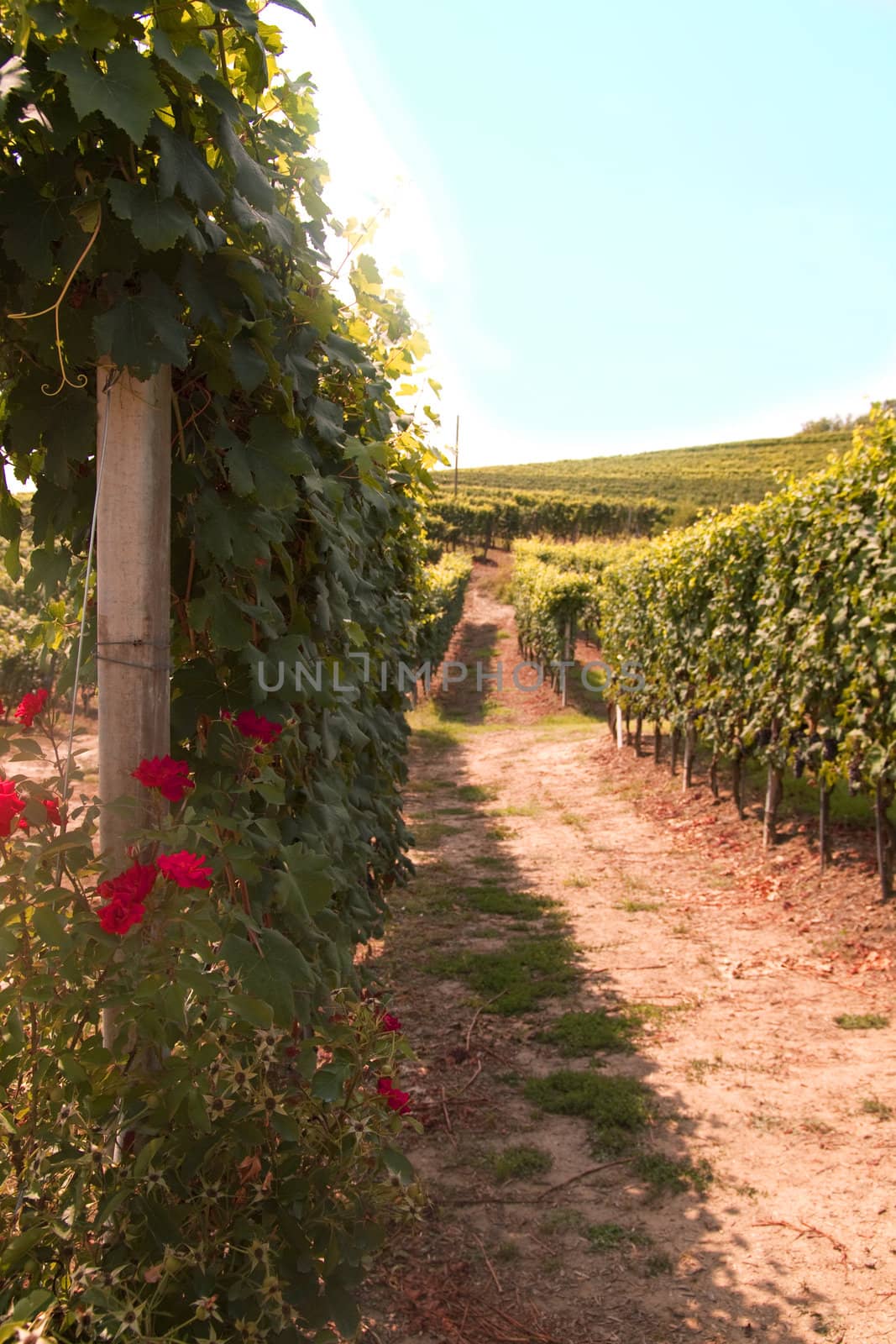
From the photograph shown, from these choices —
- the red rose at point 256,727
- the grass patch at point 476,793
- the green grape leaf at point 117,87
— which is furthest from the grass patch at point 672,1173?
the grass patch at point 476,793

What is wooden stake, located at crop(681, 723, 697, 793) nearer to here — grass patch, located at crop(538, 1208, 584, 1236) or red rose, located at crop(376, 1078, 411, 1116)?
grass patch, located at crop(538, 1208, 584, 1236)

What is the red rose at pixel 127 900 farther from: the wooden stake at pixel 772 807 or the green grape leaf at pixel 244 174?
the wooden stake at pixel 772 807

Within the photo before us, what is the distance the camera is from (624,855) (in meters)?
7.98

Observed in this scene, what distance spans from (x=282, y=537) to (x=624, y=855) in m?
6.53

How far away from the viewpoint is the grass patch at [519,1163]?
325 cm

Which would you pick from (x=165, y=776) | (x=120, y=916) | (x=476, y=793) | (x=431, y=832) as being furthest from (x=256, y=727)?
(x=476, y=793)

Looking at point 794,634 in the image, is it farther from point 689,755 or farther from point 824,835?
point 689,755

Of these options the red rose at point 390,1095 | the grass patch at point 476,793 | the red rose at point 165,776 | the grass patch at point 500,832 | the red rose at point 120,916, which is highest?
the red rose at point 165,776

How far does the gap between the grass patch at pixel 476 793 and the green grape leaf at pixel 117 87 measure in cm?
936

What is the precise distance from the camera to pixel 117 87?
4.66ft

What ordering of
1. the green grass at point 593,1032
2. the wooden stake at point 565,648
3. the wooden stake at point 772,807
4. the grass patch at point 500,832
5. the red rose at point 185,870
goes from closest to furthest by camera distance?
the red rose at point 185,870
the green grass at point 593,1032
the wooden stake at point 772,807
the grass patch at point 500,832
the wooden stake at point 565,648

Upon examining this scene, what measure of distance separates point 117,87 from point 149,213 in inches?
7.5

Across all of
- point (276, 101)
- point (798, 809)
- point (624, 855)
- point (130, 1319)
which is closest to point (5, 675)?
point (624, 855)

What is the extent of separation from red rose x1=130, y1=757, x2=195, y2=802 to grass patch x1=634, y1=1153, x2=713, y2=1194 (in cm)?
251
